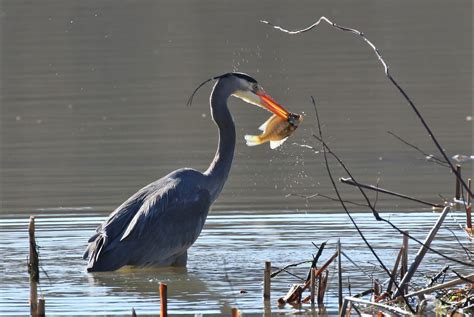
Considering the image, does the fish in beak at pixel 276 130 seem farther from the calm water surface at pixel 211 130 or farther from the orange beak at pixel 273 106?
the calm water surface at pixel 211 130

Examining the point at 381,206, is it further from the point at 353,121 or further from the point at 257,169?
the point at 353,121

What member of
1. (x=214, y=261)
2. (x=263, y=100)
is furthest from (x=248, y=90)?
(x=214, y=261)

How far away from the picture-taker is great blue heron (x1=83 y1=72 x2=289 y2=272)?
31.2ft

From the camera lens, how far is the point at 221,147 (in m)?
10.5

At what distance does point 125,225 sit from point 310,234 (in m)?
1.53

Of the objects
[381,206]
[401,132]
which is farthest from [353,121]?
[381,206]

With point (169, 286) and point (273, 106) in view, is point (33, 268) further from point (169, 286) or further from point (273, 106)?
point (273, 106)

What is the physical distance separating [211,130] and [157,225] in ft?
22.6

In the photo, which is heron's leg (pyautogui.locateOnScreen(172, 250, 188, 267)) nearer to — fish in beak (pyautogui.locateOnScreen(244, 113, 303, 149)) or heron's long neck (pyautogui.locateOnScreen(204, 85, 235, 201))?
heron's long neck (pyautogui.locateOnScreen(204, 85, 235, 201))

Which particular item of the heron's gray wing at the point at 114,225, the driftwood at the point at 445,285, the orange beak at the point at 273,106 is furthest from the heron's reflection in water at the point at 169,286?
the orange beak at the point at 273,106

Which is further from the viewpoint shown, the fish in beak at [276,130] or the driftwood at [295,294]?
the fish in beak at [276,130]

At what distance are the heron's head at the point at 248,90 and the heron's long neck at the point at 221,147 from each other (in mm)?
93

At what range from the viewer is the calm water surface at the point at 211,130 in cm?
951

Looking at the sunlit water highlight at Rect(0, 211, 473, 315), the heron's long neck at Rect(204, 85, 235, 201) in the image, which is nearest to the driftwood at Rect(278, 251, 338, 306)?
the sunlit water highlight at Rect(0, 211, 473, 315)
